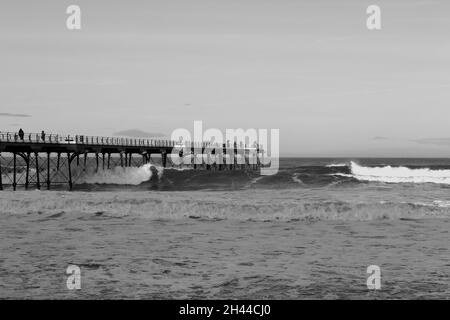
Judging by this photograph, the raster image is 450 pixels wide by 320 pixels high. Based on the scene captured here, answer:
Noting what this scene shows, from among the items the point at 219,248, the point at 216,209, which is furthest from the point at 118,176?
the point at 219,248

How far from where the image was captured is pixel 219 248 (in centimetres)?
1326

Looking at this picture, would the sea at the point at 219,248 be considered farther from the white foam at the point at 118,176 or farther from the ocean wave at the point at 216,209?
the white foam at the point at 118,176

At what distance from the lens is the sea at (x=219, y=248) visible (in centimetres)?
920

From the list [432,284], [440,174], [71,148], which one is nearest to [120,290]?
[432,284]

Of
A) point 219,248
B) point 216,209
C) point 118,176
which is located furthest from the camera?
point 118,176

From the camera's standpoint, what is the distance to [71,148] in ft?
171

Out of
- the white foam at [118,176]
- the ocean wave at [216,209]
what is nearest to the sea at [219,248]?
the ocean wave at [216,209]

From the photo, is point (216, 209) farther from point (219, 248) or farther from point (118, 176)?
point (118, 176)

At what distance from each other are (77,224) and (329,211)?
9.62 m

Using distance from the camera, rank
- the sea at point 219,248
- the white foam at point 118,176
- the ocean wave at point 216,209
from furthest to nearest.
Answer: the white foam at point 118,176 < the ocean wave at point 216,209 < the sea at point 219,248

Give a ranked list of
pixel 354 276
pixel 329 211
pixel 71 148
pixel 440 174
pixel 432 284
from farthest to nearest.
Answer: pixel 440 174 → pixel 71 148 → pixel 329 211 → pixel 354 276 → pixel 432 284

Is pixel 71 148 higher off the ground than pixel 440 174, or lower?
higher

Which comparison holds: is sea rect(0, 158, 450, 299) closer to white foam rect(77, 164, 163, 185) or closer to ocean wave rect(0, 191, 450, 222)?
ocean wave rect(0, 191, 450, 222)
